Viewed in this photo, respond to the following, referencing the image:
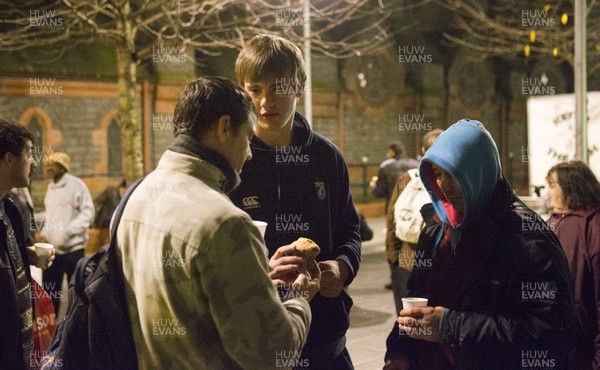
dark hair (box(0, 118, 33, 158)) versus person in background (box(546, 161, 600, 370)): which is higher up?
dark hair (box(0, 118, 33, 158))

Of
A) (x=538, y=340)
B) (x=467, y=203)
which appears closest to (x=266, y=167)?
(x=467, y=203)

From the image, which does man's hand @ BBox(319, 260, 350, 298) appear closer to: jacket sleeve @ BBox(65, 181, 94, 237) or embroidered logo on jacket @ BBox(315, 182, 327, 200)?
embroidered logo on jacket @ BBox(315, 182, 327, 200)

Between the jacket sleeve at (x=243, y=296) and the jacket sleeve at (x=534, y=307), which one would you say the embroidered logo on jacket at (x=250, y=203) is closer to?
the jacket sleeve at (x=243, y=296)

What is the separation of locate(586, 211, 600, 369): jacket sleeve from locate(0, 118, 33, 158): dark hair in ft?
11.2

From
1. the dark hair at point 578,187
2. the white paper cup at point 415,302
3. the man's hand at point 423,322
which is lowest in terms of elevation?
the man's hand at point 423,322

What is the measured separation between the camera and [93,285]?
2.06 m

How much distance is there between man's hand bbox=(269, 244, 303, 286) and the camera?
2334 millimetres

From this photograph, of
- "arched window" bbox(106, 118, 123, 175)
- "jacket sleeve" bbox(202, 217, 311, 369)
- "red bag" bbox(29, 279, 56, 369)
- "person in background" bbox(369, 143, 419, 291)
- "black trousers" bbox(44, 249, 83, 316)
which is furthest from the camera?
"arched window" bbox(106, 118, 123, 175)

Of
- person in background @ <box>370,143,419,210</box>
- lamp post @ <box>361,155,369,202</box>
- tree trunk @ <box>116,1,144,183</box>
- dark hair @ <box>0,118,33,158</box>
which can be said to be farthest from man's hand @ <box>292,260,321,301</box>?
lamp post @ <box>361,155,369,202</box>

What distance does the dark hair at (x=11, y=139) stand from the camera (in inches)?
156

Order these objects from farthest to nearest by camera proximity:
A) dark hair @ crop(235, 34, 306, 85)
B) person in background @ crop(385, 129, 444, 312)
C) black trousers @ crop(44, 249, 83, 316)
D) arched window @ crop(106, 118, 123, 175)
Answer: arched window @ crop(106, 118, 123, 175) → black trousers @ crop(44, 249, 83, 316) → person in background @ crop(385, 129, 444, 312) → dark hair @ crop(235, 34, 306, 85)

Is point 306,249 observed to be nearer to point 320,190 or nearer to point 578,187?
point 320,190

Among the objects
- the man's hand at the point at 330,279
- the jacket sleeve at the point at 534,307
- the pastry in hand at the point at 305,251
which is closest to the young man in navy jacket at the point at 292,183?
the man's hand at the point at 330,279

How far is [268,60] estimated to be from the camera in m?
2.73
